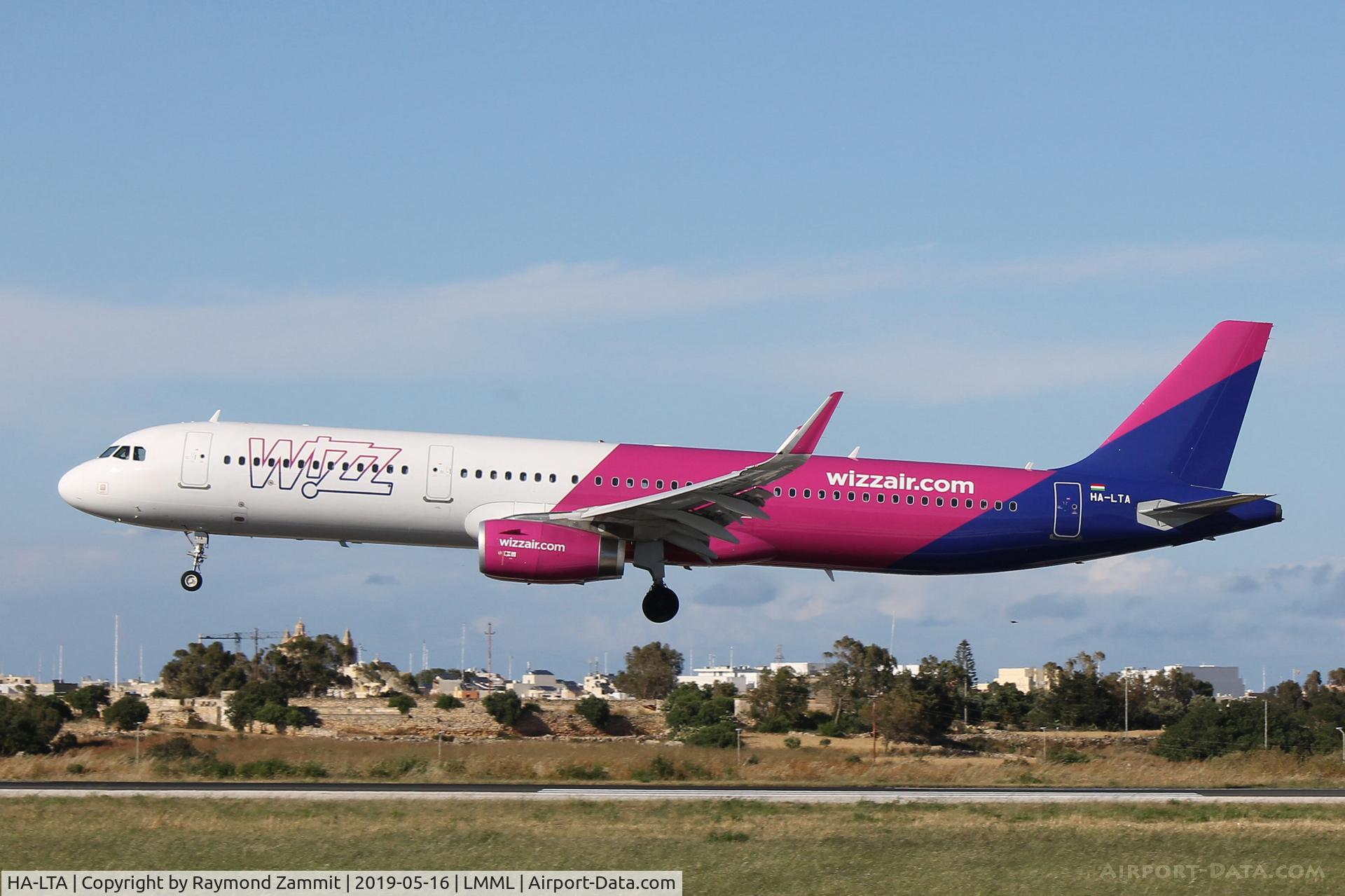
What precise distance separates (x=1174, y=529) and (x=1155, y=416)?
309cm

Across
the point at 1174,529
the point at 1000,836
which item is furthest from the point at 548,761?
the point at 1174,529

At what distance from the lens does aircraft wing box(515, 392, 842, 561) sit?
29922 mm

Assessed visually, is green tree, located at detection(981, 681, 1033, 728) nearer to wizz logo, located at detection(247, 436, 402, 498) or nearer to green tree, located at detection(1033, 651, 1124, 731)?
green tree, located at detection(1033, 651, 1124, 731)

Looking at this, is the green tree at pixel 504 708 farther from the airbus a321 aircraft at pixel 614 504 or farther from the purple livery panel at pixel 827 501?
the purple livery panel at pixel 827 501

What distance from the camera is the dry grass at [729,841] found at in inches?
761

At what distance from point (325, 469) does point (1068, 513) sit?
17174mm

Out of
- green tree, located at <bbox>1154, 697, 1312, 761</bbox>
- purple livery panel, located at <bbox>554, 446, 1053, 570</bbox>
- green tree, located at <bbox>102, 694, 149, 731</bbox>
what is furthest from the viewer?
green tree, located at <bbox>102, 694, 149, 731</bbox>

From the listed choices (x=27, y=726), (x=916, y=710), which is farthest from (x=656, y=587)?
(x=916, y=710)

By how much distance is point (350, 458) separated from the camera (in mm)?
33031

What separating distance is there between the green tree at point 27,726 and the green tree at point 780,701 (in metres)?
22.2

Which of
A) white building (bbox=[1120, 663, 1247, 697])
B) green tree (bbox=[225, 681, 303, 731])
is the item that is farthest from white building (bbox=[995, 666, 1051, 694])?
green tree (bbox=[225, 681, 303, 731])

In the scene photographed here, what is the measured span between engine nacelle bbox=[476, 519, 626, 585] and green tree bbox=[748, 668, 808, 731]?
19.9 m

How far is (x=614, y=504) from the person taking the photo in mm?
32969

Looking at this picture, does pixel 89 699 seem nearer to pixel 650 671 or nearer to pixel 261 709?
pixel 261 709
